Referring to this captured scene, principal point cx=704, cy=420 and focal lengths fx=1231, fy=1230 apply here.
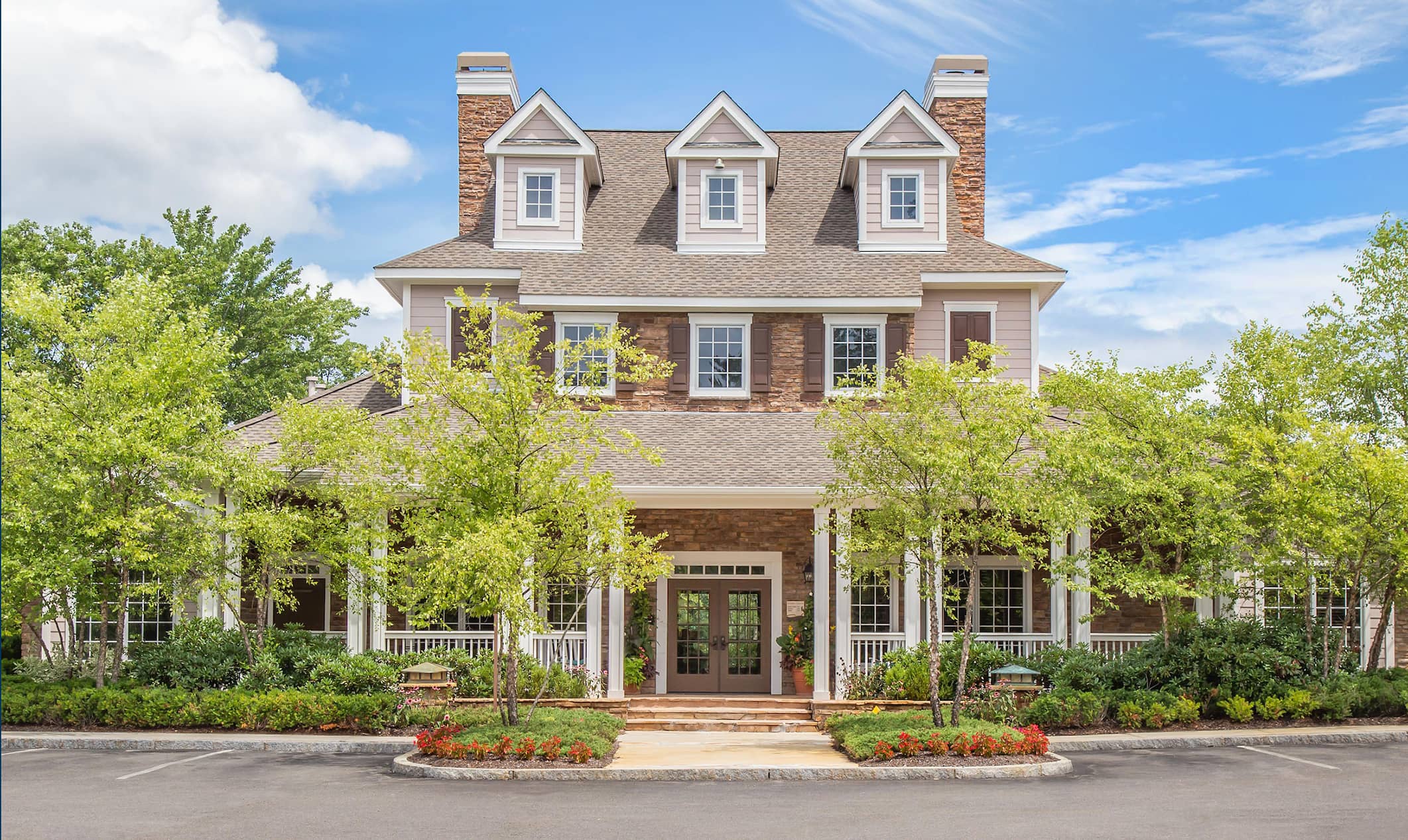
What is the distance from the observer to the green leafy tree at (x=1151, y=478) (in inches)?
689

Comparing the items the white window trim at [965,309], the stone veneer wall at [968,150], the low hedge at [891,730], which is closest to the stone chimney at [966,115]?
the stone veneer wall at [968,150]

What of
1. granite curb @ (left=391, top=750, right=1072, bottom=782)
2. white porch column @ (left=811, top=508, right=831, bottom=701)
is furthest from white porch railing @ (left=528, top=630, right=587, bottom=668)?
granite curb @ (left=391, top=750, right=1072, bottom=782)

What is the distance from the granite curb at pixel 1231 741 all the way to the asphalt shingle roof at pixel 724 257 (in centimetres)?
895

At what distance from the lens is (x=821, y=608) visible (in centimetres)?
1920

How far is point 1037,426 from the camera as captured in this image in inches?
629

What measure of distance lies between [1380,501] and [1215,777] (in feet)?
21.2

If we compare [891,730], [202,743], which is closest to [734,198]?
[891,730]

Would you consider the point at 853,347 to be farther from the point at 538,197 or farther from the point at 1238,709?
the point at 1238,709

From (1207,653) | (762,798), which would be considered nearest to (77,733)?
(762,798)

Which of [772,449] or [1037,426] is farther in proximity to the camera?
[772,449]

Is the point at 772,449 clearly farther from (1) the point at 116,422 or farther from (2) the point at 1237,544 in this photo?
(1) the point at 116,422

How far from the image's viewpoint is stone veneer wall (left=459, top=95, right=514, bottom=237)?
25.7m

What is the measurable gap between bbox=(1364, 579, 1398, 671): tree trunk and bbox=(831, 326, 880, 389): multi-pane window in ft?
29.9

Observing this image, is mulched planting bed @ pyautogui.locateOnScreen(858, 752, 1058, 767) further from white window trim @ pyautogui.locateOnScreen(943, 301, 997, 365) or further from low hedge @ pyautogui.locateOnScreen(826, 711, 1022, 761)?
white window trim @ pyautogui.locateOnScreen(943, 301, 997, 365)
